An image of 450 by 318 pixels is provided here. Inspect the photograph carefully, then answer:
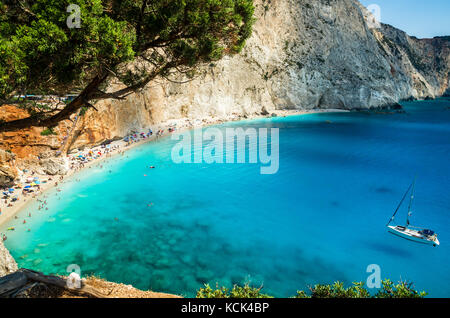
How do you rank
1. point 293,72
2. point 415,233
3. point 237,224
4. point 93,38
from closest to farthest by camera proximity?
point 93,38
point 415,233
point 237,224
point 293,72

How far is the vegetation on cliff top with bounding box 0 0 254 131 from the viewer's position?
631 centimetres

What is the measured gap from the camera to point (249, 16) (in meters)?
10.3

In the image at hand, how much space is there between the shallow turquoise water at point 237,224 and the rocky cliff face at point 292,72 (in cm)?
2581

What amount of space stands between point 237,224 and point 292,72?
73.6 metres

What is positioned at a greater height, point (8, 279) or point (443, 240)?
point (8, 279)

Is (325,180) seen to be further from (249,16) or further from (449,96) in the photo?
(449,96)

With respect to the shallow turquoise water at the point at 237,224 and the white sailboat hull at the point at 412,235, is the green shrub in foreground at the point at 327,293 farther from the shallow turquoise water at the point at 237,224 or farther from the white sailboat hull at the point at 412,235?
the white sailboat hull at the point at 412,235

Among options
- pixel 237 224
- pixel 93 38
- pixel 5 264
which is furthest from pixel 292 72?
pixel 5 264

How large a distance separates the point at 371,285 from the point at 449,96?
238502mm

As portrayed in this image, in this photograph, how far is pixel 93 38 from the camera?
6.99 metres

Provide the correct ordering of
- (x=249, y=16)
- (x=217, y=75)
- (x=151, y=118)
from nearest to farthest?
(x=249, y=16), (x=151, y=118), (x=217, y=75)

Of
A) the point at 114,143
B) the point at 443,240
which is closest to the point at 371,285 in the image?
the point at 443,240

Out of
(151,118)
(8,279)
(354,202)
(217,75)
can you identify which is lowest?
(354,202)

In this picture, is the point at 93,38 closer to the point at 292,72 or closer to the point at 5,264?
the point at 5,264
